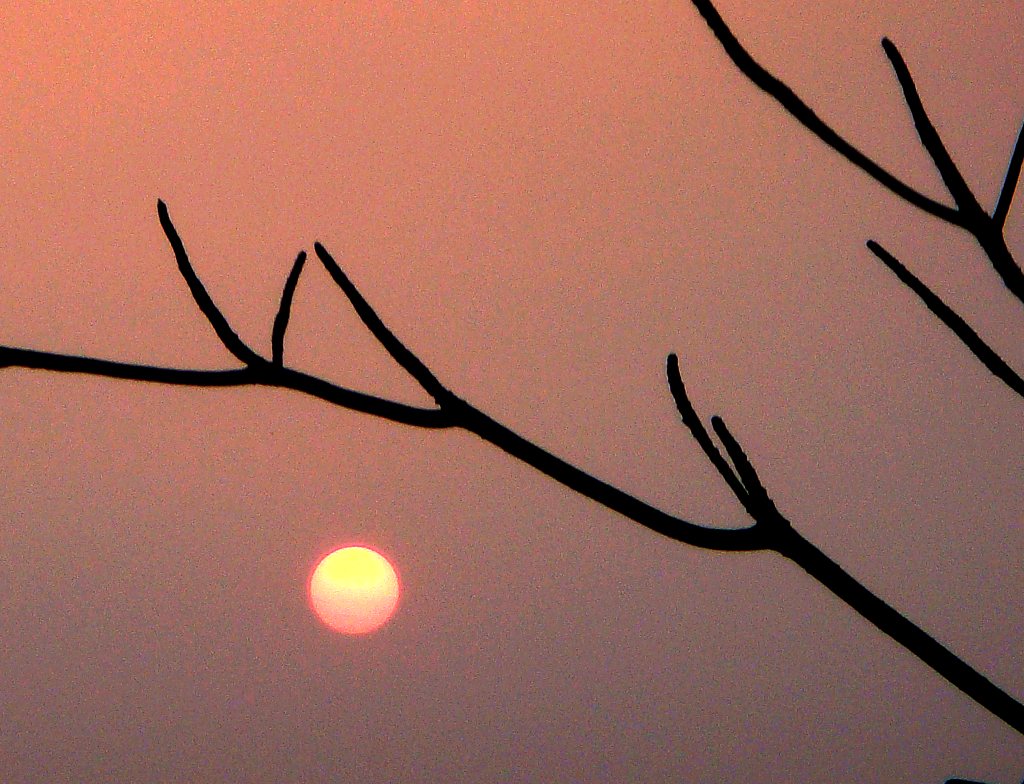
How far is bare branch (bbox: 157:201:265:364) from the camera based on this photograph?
32.6 inches

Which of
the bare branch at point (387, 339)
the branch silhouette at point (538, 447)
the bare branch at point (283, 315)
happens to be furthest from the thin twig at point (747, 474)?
the bare branch at point (283, 315)

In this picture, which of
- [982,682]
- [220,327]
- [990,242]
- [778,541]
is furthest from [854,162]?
[220,327]

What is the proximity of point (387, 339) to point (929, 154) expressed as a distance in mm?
490

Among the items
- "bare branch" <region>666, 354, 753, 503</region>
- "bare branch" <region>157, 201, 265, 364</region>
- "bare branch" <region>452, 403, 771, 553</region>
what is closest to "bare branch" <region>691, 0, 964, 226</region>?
"bare branch" <region>666, 354, 753, 503</region>

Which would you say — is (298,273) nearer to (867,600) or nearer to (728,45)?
(728,45)

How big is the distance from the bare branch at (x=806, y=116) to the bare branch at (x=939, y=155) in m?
0.02

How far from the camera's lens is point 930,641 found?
2.45 feet

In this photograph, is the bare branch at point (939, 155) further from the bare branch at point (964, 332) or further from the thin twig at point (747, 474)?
the thin twig at point (747, 474)

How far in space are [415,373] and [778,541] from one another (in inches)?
13.0

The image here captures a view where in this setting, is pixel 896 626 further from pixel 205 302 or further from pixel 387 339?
pixel 205 302

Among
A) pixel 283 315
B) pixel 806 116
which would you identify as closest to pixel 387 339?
pixel 283 315

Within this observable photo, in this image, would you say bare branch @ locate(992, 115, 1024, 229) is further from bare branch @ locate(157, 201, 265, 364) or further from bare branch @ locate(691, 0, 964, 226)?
bare branch @ locate(157, 201, 265, 364)

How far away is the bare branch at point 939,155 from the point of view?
0.84m

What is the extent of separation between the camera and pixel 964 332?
3.03ft
